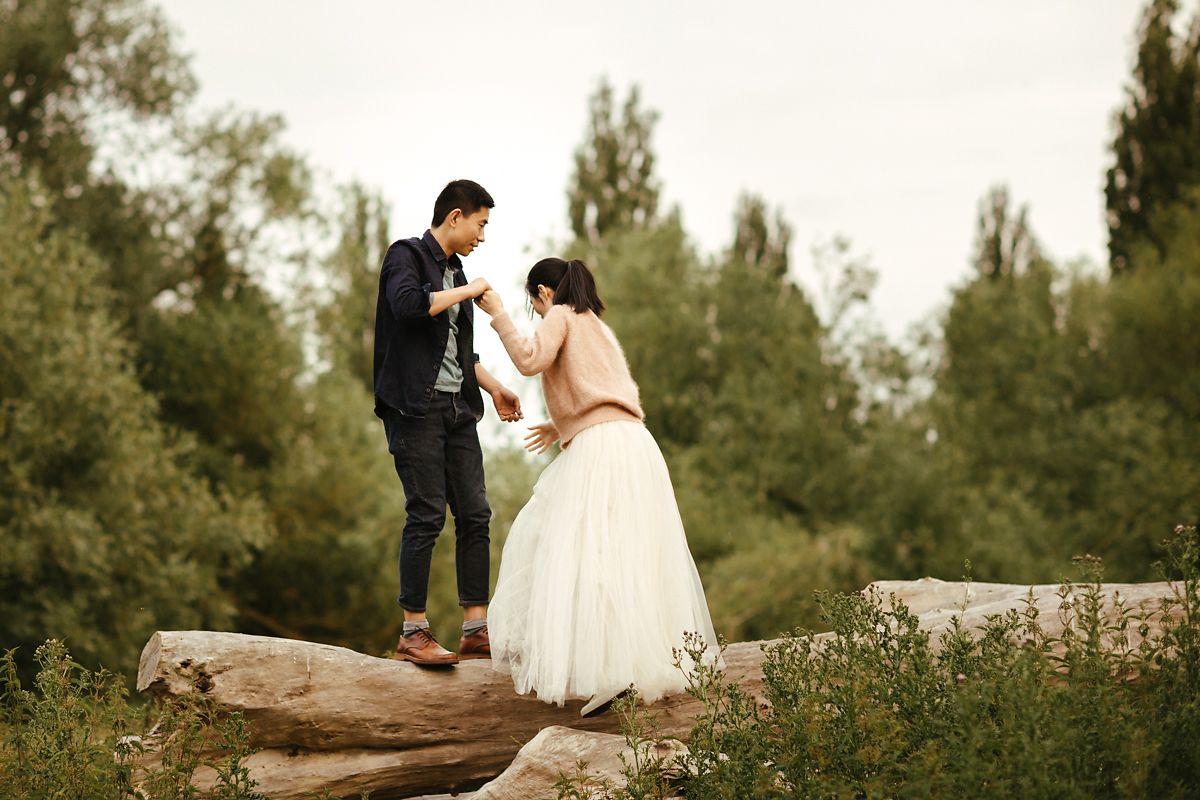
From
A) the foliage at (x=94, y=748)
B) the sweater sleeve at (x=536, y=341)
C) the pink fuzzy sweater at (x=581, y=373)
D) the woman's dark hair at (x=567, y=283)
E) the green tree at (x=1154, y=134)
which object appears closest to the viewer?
the foliage at (x=94, y=748)

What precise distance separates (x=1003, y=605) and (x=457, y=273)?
4.13 metres

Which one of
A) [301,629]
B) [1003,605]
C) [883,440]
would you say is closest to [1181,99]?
[883,440]

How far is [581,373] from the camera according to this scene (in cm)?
730

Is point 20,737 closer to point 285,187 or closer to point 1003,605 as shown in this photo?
point 1003,605

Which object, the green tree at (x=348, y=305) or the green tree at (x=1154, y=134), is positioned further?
the green tree at (x=1154, y=134)

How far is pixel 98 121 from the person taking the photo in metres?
26.5

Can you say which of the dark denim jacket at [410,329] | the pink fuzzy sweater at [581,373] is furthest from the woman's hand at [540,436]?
the dark denim jacket at [410,329]

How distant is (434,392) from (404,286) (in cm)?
61

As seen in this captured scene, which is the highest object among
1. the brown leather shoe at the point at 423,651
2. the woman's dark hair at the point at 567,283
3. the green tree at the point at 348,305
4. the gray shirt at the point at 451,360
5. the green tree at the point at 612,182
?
the green tree at the point at 612,182

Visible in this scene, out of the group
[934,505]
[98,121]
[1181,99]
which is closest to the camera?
[98,121]

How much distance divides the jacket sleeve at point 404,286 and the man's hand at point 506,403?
0.75 meters

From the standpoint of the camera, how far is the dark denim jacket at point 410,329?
6.89 m

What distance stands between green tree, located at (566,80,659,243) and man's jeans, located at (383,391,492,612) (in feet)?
110

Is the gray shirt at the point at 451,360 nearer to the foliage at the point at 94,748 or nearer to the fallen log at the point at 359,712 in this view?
the fallen log at the point at 359,712
